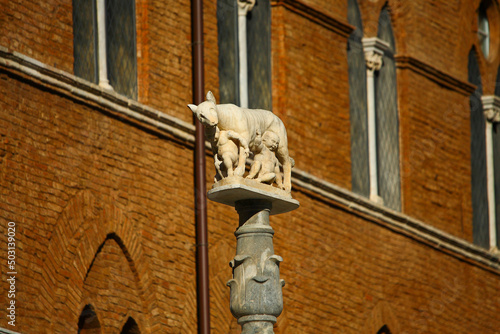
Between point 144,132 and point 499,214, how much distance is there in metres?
7.65

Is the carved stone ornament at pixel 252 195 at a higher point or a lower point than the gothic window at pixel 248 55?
lower

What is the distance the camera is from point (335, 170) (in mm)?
16875

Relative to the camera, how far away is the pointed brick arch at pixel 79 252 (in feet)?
41.8

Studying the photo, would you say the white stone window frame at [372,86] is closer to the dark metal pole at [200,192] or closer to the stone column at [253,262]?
the dark metal pole at [200,192]

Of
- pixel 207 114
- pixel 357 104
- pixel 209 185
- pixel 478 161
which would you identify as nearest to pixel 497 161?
pixel 478 161

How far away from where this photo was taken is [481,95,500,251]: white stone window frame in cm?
1995

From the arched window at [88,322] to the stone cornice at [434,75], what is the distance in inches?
269

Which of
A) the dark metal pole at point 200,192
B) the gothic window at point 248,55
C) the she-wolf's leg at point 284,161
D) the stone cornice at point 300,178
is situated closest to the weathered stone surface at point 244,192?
the she-wolf's leg at point 284,161

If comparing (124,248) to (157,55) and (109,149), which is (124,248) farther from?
(157,55)

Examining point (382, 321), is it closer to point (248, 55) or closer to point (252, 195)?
point (248, 55)

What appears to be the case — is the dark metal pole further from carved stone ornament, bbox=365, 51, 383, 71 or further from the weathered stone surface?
the weathered stone surface

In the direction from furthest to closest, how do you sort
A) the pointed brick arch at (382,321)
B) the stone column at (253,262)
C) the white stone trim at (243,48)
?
the pointed brick arch at (382,321), the white stone trim at (243,48), the stone column at (253,262)

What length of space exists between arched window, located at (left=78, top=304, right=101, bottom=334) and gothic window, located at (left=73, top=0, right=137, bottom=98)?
2206mm

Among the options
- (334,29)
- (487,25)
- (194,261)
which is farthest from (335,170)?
(487,25)
